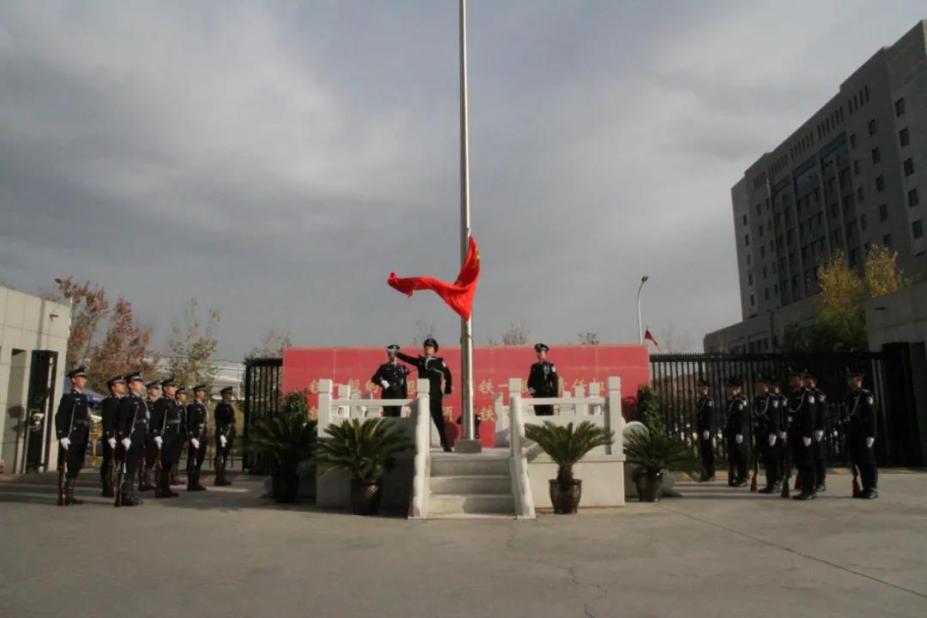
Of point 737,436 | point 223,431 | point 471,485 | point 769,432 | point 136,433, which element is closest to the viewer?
point 471,485

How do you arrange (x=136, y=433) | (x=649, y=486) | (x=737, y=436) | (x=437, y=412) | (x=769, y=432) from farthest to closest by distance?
(x=737, y=436), (x=769, y=432), (x=437, y=412), (x=649, y=486), (x=136, y=433)

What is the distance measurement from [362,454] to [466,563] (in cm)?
375

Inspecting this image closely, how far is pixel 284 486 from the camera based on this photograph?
34.9ft

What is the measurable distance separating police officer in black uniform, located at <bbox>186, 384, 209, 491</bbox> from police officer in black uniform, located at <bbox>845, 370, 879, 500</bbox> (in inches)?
422

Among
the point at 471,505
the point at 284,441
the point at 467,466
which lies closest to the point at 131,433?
the point at 284,441

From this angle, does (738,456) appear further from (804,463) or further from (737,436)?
(804,463)

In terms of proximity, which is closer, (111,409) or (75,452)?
(111,409)

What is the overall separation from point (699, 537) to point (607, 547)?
46.8 inches

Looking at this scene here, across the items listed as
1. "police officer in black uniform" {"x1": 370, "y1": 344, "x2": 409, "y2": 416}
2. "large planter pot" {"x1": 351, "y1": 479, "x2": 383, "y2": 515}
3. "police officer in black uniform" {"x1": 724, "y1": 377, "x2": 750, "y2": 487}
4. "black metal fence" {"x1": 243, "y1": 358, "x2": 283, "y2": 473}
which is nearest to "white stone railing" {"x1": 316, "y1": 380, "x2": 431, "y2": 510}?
"large planter pot" {"x1": 351, "y1": 479, "x2": 383, "y2": 515}

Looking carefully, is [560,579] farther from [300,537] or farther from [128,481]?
[128,481]

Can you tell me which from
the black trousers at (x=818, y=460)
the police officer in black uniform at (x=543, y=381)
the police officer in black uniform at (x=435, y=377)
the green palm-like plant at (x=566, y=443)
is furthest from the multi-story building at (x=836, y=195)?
the green palm-like plant at (x=566, y=443)

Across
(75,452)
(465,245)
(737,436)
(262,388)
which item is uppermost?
(465,245)

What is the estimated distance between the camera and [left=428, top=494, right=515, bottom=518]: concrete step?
30.8ft

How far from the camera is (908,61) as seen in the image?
46281 millimetres
